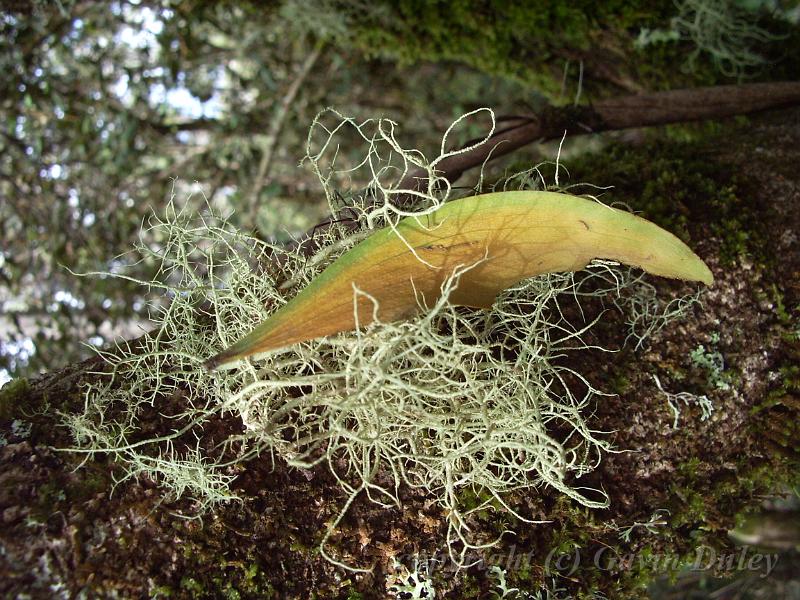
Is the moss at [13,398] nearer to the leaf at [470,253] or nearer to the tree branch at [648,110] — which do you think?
the leaf at [470,253]

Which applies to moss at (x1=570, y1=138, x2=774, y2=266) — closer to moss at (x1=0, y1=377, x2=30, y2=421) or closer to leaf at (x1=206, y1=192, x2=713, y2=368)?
leaf at (x1=206, y1=192, x2=713, y2=368)

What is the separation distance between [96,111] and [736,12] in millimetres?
2314

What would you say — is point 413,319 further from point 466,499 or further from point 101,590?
point 101,590

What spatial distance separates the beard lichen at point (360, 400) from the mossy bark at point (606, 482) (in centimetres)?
3

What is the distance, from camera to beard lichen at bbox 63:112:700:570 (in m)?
0.91

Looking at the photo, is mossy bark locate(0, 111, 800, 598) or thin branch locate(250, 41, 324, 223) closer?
mossy bark locate(0, 111, 800, 598)

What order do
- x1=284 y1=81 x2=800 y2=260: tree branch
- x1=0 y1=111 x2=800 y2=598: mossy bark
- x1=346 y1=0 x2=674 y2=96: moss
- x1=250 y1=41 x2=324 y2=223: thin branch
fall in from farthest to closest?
1. x1=250 y1=41 x2=324 y2=223: thin branch
2. x1=346 y1=0 x2=674 y2=96: moss
3. x1=284 y1=81 x2=800 y2=260: tree branch
4. x1=0 y1=111 x2=800 y2=598: mossy bark

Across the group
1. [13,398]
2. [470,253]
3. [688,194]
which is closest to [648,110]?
[688,194]

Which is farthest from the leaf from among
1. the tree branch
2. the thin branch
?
the thin branch

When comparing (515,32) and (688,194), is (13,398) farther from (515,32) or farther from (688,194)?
(515,32)

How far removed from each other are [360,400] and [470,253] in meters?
0.27

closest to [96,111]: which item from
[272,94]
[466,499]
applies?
[272,94]

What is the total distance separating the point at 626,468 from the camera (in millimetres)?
1105

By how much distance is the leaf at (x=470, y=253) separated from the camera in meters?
0.90
